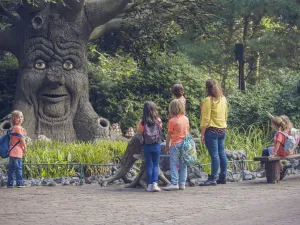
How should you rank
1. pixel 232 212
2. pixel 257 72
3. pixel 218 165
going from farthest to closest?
pixel 257 72, pixel 218 165, pixel 232 212

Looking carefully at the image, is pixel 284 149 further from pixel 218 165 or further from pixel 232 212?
pixel 232 212

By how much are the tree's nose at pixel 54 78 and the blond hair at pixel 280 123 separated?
6799 millimetres

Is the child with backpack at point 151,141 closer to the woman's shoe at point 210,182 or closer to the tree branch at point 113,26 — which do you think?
the woman's shoe at point 210,182

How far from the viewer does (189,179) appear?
1334cm

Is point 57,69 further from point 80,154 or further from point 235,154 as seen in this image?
point 235,154

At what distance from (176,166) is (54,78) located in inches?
278

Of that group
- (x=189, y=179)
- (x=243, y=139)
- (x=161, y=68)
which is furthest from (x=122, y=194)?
(x=161, y=68)

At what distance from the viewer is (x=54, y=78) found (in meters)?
18.6

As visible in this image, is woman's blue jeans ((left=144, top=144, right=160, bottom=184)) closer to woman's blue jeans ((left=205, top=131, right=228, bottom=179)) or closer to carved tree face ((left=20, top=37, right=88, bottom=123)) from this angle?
woman's blue jeans ((left=205, top=131, right=228, bottom=179))

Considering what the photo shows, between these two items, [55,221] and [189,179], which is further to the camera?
[189,179]

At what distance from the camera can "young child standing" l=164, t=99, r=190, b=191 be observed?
12328mm

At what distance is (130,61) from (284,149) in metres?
12.8

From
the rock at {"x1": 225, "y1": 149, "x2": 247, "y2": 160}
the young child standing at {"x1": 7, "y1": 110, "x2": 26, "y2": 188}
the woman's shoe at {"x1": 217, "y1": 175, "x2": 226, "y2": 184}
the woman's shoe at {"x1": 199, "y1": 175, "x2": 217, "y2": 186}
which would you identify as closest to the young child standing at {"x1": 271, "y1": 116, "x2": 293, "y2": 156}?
the woman's shoe at {"x1": 217, "y1": 175, "x2": 226, "y2": 184}

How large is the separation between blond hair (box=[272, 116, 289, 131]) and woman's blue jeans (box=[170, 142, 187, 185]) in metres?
2.22
